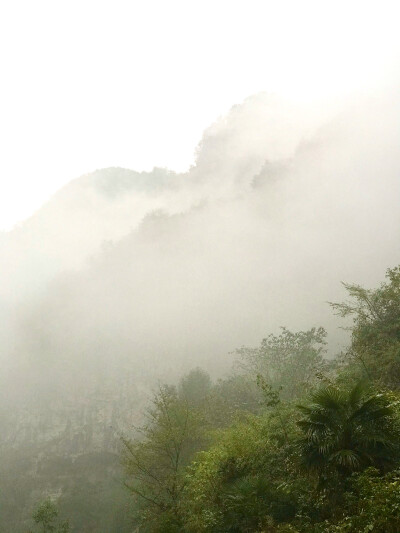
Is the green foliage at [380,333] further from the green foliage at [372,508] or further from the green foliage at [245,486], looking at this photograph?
the green foliage at [372,508]

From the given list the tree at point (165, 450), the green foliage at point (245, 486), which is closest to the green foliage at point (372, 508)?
the green foliage at point (245, 486)

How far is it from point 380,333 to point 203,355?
262ft

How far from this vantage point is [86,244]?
17762cm

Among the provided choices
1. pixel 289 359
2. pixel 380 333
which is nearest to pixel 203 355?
pixel 289 359

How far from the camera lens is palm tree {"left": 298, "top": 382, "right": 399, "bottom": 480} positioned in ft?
30.8

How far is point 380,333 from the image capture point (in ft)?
74.1

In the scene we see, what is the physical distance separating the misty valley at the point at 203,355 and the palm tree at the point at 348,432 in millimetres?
46

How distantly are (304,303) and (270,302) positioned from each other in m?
9.43

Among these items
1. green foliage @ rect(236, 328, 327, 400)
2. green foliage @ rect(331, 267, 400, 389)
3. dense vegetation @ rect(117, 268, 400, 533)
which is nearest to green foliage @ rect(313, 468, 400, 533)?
dense vegetation @ rect(117, 268, 400, 533)

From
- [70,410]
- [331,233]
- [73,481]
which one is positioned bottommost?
[73,481]

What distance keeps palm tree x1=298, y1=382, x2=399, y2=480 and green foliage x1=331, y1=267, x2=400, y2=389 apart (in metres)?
10.1

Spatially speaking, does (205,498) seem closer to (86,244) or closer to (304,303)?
(304,303)

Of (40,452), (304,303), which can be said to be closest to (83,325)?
(40,452)

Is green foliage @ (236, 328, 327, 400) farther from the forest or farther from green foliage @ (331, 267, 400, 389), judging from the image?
the forest
